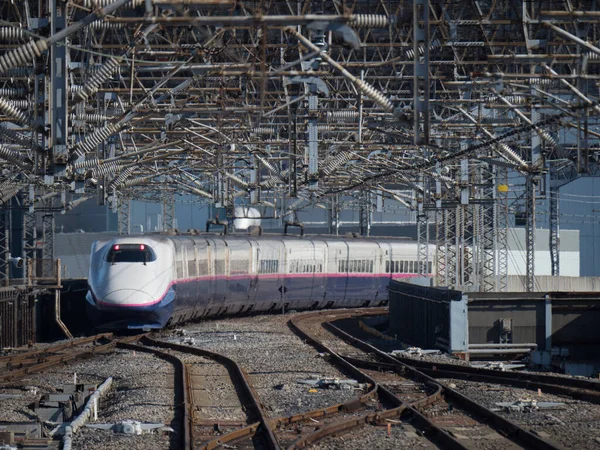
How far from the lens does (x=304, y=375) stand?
20.9 m

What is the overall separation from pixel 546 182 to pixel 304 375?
20261 millimetres

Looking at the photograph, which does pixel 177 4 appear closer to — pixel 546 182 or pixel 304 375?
pixel 304 375

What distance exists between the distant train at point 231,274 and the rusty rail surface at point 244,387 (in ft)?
4.97

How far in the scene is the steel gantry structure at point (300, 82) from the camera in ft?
55.8

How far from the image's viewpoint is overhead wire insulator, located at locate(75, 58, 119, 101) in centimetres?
1830

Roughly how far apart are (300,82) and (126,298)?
9.45 meters

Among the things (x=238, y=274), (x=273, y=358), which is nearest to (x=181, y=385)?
(x=273, y=358)

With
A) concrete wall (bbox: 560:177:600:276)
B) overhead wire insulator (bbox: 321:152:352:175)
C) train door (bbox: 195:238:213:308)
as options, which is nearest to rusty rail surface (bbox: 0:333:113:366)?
train door (bbox: 195:238:213:308)

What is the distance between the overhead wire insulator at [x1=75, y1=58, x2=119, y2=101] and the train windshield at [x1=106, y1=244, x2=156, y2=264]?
40.5ft

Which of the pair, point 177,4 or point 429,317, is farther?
point 429,317

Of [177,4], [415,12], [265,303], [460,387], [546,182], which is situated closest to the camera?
[177,4]

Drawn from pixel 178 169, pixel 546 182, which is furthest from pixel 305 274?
pixel 546 182

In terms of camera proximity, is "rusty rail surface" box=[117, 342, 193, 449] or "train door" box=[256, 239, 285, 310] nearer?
"rusty rail surface" box=[117, 342, 193, 449]

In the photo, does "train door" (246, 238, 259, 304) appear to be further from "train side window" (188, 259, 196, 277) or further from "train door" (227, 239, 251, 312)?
"train side window" (188, 259, 196, 277)
